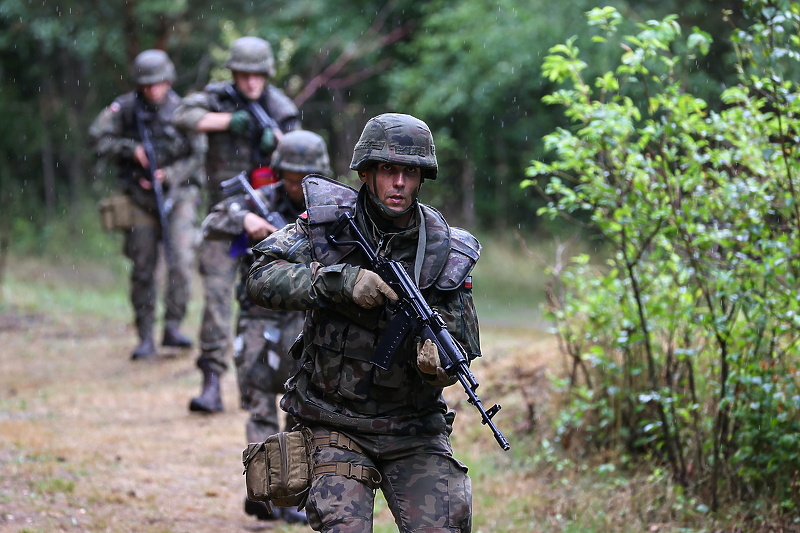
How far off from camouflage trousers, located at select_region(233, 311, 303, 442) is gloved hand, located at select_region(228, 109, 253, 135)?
8.42 feet

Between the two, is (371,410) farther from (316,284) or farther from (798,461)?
(798,461)

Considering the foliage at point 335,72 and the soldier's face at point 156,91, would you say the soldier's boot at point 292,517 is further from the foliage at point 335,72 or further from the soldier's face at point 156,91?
the foliage at point 335,72

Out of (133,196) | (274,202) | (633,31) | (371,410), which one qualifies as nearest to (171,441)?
(274,202)

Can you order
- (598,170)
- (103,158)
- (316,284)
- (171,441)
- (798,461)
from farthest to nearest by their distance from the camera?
(103,158)
(171,441)
(598,170)
(798,461)
(316,284)

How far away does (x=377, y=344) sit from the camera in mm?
4141

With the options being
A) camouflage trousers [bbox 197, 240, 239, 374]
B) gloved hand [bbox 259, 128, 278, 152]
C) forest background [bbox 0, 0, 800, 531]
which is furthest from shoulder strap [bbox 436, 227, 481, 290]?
camouflage trousers [bbox 197, 240, 239, 374]

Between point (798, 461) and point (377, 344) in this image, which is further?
point (798, 461)

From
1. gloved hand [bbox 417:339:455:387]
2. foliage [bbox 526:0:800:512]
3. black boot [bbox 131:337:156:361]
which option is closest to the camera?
gloved hand [bbox 417:339:455:387]

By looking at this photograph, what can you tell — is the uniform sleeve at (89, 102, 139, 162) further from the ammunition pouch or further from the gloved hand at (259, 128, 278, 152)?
the ammunition pouch

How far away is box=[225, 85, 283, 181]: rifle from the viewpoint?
27.6ft

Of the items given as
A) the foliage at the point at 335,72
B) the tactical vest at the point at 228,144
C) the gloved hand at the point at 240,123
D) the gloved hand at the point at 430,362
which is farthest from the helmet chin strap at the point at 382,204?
the foliage at the point at 335,72

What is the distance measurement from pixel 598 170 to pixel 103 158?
20.6ft

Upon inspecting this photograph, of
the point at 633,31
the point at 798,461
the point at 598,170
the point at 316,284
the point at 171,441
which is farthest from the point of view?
the point at 633,31

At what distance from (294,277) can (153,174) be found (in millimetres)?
7085
